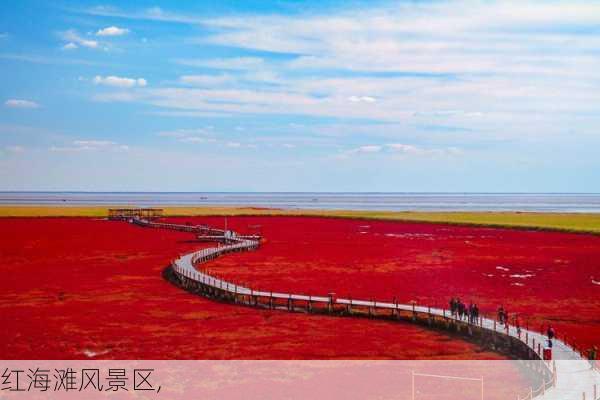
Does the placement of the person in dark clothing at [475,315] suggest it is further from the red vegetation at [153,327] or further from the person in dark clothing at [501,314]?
the red vegetation at [153,327]

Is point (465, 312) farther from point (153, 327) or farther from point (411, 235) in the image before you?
point (411, 235)

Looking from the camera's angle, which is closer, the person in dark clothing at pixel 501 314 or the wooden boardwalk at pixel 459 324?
the wooden boardwalk at pixel 459 324

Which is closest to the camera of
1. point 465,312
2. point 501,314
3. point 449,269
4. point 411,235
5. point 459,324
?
point 501,314

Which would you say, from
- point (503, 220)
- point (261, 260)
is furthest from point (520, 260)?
point (503, 220)

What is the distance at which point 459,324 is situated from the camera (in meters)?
34.1

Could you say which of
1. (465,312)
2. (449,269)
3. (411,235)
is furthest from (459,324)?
(411,235)

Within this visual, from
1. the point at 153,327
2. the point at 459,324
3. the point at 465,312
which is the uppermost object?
the point at 465,312

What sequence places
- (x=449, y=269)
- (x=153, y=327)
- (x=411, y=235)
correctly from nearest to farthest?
(x=153, y=327) → (x=449, y=269) → (x=411, y=235)

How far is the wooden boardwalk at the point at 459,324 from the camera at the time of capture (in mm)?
22797

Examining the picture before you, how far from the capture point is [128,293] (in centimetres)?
4612

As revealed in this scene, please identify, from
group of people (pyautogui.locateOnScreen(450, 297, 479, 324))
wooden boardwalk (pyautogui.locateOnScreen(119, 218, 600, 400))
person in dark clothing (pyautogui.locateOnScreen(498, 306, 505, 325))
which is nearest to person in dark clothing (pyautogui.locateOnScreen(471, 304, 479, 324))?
group of people (pyautogui.locateOnScreen(450, 297, 479, 324))

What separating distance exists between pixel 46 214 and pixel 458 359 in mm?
120419

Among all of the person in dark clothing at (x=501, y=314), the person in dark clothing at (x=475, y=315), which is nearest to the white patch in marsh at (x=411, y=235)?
the person in dark clothing at (x=501, y=314)

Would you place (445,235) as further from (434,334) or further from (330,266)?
(434,334)
